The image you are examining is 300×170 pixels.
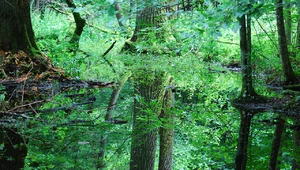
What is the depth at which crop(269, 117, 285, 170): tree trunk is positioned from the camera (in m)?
3.02

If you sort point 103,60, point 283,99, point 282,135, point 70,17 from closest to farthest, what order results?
point 282,135
point 283,99
point 103,60
point 70,17

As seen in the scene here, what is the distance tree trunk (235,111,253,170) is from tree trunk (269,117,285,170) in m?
0.23

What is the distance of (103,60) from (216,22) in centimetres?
566

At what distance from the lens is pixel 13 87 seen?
414 centimetres

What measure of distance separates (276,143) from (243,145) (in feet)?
1.17

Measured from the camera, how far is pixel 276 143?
11.0 ft

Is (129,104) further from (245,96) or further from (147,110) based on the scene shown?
(245,96)

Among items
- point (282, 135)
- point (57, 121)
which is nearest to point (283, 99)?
point (282, 135)

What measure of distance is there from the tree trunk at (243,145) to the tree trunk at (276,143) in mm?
229

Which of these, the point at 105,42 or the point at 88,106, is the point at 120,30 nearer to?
the point at 105,42

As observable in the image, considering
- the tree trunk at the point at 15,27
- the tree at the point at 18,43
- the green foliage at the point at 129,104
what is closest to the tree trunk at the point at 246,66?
the green foliage at the point at 129,104

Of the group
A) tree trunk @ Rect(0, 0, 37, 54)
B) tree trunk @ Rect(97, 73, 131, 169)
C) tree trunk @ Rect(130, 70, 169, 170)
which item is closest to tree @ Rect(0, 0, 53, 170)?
tree trunk @ Rect(0, 0, 37, 54)

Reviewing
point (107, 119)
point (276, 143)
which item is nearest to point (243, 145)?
point (276, 143)

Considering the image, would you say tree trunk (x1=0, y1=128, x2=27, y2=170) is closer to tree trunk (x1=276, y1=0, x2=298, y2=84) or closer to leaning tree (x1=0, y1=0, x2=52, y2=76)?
leaning tree (x1=0, y1=0, x2=52, y2=76)
